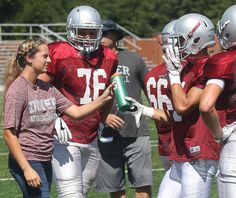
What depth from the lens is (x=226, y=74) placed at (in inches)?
183

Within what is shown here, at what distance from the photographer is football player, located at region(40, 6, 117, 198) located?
6.09 meters

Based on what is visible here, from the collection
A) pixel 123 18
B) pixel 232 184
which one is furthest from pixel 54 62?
pixel 123 18

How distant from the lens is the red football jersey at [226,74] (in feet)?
15.3

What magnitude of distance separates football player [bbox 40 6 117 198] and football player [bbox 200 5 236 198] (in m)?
1.50

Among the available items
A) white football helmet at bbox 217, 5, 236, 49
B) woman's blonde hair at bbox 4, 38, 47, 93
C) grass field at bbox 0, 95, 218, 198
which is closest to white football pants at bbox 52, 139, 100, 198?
woman's blonde hair at bbox 4, 38, 47, 93

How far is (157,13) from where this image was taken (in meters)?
43.9

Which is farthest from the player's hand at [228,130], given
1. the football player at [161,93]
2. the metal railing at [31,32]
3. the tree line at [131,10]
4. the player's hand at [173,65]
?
the tree line at [131,10]

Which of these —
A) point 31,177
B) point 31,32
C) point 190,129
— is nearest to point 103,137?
point 190,129

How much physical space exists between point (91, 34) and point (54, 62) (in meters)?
0.37

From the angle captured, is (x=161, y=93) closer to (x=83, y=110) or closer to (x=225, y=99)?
(x=83, y=110)

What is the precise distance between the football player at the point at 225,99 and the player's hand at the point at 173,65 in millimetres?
390

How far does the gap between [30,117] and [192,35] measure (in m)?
1.24

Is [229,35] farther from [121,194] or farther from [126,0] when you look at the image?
[126,0]

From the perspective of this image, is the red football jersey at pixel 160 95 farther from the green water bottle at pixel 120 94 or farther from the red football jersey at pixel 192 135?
the red football jersey at pixel 192 135
